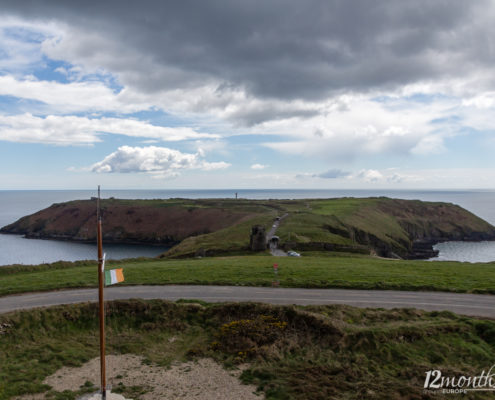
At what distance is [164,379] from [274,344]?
18.5 feet

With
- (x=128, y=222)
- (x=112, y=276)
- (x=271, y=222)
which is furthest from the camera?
(x=128, y=222)

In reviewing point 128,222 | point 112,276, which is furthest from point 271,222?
point 128,222

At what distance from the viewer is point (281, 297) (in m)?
23.8

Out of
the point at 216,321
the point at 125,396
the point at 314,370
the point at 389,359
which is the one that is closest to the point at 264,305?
Result: the point at 216,321

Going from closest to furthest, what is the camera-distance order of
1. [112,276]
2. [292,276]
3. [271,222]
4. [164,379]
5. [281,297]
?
[112,276]
[164,379]
[281,297]
[292,276]
[271,222]

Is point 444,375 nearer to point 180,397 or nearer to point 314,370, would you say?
point 314,370

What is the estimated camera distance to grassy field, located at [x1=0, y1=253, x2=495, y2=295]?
26.5 m

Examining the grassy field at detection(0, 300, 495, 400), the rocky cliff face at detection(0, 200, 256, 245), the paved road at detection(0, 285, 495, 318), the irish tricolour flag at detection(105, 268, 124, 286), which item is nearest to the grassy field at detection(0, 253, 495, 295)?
the paved road at detection(0, 285, 495, 318)

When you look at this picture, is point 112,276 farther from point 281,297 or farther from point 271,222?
point 271,222

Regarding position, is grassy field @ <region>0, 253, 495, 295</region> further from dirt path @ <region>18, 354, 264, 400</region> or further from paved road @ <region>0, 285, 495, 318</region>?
dirt path @ <region>18, 354, 264, 400</region>

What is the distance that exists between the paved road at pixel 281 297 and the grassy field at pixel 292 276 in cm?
116

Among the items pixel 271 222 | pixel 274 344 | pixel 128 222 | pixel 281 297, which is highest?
pixel 271 222

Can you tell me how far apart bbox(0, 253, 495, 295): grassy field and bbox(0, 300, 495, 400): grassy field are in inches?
246

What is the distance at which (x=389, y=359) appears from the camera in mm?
15875
